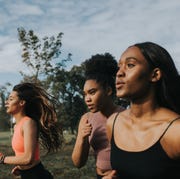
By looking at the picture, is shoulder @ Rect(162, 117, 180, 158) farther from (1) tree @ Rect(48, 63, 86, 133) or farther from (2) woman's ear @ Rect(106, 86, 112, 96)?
(1) tree @ Rect(48, 63, 86, 133)

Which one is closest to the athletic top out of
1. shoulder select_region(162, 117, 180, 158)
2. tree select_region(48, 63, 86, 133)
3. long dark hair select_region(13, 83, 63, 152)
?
long dark hair select_region(13, 83, 63, 152)

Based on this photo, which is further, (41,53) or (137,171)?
(41,53)

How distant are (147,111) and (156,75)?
23cm

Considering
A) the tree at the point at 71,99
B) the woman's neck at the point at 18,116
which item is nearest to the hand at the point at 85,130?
the woman's neck at the point at 18,116

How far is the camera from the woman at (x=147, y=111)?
243cm

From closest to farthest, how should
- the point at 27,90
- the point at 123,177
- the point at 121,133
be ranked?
the point at 123,177 < the point at 121,133 < the point at 27,90

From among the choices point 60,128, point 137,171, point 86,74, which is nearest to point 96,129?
point 86,74

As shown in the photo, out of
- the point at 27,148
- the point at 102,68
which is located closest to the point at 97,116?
the point at 102,68

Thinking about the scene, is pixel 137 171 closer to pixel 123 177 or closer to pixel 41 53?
pixel 123 177

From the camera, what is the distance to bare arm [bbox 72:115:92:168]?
363cm

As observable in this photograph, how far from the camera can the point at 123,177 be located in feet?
8.54

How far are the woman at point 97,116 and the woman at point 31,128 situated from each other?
829mm

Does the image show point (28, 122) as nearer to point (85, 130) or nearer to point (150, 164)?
point (85, 130)

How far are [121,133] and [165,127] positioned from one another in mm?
385
